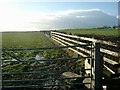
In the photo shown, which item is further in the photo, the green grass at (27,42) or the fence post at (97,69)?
the green grass at (27,42)

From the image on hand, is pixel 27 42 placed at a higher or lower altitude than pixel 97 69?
lower

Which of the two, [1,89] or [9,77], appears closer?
[1,89]

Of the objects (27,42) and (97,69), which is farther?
(27,42)

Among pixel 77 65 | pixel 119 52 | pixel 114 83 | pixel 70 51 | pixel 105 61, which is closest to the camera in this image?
pixel 114 83

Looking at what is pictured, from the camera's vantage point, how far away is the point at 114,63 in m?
8.21

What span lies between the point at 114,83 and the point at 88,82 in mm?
766

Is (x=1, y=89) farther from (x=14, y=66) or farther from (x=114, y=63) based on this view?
(x=14, y=66)

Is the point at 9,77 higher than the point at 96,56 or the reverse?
the reverse

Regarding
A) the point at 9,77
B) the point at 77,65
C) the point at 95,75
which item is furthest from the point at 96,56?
the point at 77,65

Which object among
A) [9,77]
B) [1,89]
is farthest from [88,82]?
[9,77]

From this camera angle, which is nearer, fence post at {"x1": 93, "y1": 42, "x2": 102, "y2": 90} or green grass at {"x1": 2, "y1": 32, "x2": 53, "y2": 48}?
fence post at {"x1": 93, "y1": 42, "x2": 102, "y2": 90}

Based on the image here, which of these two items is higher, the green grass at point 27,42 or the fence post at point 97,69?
the fence post at point 97,69

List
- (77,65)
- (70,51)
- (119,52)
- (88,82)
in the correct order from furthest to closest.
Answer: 1. (70,51)
2. (77,65)
3. (119,52)
4. (88,82)

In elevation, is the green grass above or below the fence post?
below
